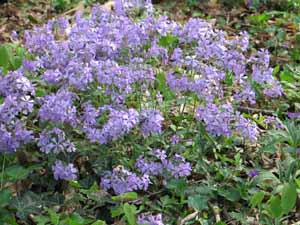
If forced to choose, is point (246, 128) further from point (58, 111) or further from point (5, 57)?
point (5, 57)

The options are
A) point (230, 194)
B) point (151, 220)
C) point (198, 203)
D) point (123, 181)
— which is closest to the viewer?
point (151, 220)

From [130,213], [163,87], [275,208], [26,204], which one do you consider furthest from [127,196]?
[163,87]

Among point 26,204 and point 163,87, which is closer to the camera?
point 26,204

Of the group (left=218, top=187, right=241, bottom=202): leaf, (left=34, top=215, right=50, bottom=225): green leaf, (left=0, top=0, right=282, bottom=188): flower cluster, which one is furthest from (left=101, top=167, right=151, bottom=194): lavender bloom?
(left=218, top=187, right=241, bottom=202): leaf

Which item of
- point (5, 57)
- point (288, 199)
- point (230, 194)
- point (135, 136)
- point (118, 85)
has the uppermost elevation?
point (118, 85)

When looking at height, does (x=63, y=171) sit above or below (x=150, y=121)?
below
